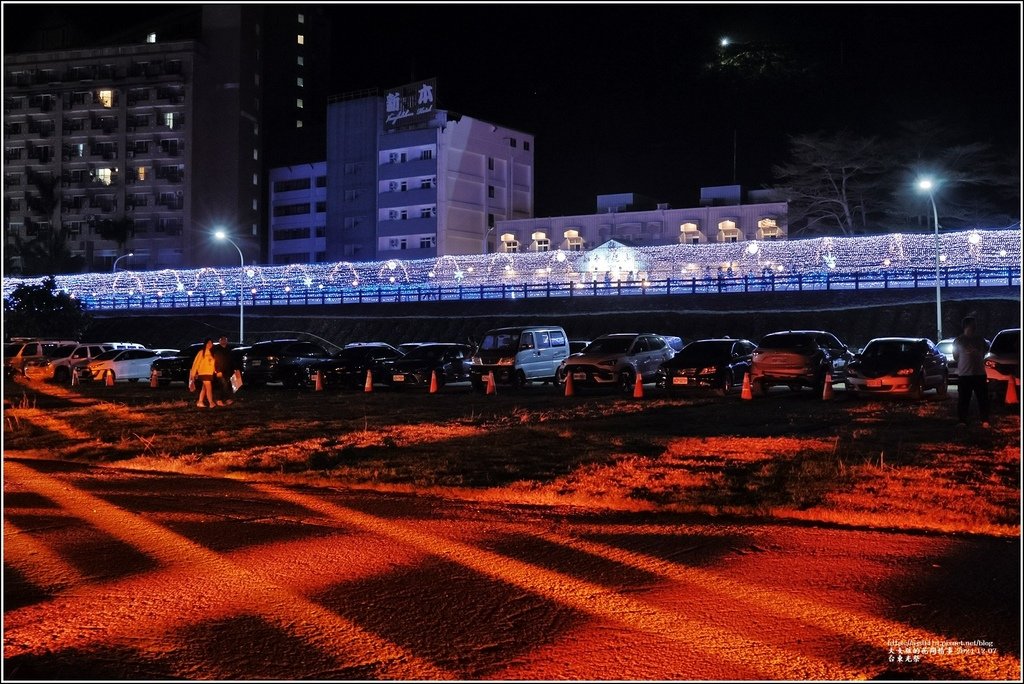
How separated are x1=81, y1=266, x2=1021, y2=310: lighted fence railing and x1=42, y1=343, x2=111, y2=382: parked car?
71.8 ft

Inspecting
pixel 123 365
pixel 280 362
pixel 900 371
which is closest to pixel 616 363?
pixel 900 371

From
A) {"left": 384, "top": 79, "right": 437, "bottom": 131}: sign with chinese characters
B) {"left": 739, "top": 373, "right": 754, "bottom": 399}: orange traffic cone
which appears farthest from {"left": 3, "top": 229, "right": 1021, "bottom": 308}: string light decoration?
{"left": 384, "top": 79, "right": 437, "bottom": 131}: sign with chinese characters

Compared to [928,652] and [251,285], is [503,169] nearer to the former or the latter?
[251,285]

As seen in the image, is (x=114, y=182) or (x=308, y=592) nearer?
(x=308, y=592)

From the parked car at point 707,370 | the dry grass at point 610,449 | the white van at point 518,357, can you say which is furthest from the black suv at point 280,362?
the parked car at point 707,370

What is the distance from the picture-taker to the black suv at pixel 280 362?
28.7 metres

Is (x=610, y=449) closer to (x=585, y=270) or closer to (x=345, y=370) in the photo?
(x=345, y=370)

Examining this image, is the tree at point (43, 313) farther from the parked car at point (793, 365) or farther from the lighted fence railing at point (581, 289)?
the parked car at point (793, 365)

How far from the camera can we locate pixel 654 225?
245ft

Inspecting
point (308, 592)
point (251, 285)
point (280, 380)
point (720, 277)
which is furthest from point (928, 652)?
point (251, 285)

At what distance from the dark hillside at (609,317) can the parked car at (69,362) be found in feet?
57.1

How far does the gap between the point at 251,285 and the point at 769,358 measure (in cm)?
4497

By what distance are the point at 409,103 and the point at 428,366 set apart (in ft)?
190

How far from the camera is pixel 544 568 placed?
7.23 meters
